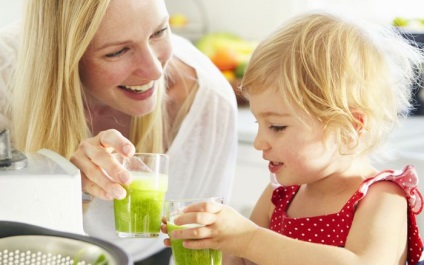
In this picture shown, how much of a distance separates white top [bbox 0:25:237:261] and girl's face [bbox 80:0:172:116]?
305mm

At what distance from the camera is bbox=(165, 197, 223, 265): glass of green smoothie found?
125cm

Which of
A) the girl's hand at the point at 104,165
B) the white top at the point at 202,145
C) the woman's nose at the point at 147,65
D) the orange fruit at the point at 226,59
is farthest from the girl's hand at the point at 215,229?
the orange fruit at the point at 226,59

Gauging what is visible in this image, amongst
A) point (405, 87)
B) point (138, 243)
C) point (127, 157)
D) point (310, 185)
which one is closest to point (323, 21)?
point (405, 87)

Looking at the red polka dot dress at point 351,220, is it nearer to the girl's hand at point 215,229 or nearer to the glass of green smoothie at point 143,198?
the girl's hand at point 215,229

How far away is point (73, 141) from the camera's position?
5.85 feet

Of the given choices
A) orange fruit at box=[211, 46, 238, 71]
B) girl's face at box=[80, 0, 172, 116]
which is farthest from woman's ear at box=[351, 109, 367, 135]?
orange fruit at box=[211, 46, 238, 71]

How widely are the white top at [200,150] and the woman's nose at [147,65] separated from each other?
39 cm

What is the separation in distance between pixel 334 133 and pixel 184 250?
1.20ft

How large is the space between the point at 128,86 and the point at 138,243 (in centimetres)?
54

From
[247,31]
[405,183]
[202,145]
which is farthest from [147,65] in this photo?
[247,31]

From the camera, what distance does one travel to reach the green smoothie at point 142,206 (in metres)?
1.33

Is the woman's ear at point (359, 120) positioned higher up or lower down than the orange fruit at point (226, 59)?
higher up

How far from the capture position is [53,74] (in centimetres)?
174

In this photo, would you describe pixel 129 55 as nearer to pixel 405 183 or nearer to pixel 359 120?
pixel 359 120
